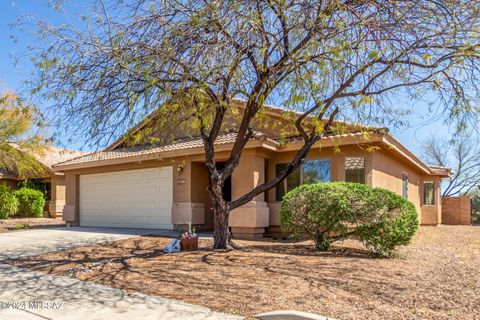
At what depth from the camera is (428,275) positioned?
7500 millimetres

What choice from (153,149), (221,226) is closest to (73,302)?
(221,226)

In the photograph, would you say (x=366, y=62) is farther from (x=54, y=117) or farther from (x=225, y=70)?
(x=54, y=117)

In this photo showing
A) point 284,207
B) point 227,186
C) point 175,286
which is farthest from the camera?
point 227,186

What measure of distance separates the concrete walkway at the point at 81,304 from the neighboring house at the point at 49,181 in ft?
61.7

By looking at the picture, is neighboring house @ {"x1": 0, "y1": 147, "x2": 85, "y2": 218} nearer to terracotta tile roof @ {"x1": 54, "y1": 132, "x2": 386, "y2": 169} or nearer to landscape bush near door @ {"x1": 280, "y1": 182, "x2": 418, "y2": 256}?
terracotta tile roof @ {"x1": 54, "y1": 132, "x2": 386, "y2": 169}

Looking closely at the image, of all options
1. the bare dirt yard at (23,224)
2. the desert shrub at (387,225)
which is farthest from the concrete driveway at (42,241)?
the desert shrub at (387,225)

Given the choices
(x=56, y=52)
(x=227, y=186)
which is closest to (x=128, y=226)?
(x=227, y=186)

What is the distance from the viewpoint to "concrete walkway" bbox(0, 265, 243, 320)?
18.1ft

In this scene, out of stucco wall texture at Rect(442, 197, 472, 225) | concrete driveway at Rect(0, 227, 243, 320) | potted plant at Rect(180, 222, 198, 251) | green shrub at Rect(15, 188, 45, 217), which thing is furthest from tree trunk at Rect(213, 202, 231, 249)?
stucco wall texture at Rect(442, 197, 472, 225)

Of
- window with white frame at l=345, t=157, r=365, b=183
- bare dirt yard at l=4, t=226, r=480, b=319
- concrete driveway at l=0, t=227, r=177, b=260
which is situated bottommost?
concrete driveway at l=0, t=227, r=177, b=260

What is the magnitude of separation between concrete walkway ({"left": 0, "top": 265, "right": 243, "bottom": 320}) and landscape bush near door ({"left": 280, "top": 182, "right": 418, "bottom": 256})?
14.6 feet

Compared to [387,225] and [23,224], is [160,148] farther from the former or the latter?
[23,224]

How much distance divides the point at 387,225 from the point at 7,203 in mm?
22461

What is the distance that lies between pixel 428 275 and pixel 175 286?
4.47m
